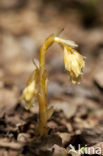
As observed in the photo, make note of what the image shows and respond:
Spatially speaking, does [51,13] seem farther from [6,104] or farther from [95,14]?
[6,104]

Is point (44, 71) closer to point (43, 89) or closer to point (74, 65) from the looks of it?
point (43, 89)

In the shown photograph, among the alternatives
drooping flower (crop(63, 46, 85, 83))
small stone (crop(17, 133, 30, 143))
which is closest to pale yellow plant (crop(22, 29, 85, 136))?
drooping flower (crop(63, 46, 85, 83))

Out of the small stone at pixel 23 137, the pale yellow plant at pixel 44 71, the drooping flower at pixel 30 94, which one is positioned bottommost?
the small stone at pixel 23 137

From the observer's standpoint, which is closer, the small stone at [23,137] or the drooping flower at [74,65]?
the drooping flower at [74,65]

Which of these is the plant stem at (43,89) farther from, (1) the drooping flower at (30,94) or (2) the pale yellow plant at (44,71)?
(1) the drooping flower at (30,94)

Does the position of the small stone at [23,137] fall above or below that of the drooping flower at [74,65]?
below

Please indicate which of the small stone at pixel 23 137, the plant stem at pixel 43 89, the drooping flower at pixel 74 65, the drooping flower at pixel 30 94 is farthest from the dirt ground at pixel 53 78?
the drooping flower at pixel 74 65

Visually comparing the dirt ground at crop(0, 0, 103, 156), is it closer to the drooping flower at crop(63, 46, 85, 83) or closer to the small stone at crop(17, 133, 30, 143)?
the small stone at crop(17, 133, 30, 143)

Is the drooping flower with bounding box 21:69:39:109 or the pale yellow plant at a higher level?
the pale yellow plant

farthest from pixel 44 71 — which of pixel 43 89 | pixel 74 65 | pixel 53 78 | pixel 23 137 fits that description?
pixel 53 78
